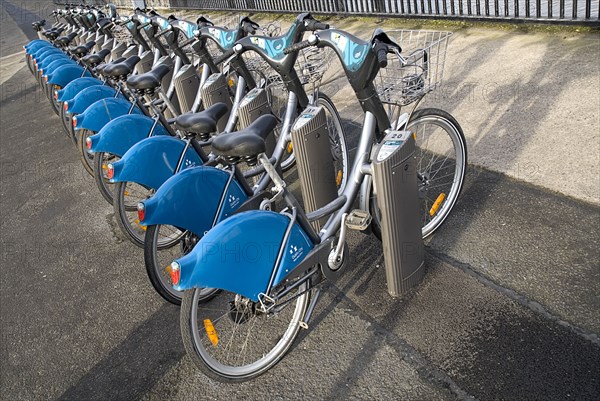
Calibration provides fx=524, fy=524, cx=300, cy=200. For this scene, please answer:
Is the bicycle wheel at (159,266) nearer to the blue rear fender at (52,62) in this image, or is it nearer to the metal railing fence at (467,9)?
the blue rear fender at (52,62)

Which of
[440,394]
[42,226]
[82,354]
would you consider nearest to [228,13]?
[42,226]

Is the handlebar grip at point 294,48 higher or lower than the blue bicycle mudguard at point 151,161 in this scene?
higher

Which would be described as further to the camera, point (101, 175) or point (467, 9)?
point (467, 9)

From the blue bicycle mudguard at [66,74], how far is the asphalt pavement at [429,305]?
6.48 feet

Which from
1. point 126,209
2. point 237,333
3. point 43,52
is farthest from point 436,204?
point 43,52

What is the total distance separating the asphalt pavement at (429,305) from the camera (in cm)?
252

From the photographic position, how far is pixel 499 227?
3404 millimetres

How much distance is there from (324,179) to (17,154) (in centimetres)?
583

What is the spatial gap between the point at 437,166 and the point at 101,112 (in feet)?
9.39

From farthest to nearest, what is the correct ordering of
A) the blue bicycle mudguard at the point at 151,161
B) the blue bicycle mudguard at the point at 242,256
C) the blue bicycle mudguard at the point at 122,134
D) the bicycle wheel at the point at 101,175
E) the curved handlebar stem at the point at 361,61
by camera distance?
the bicycle wheel at the point at 101,175, the blue bicycle mudguard at the point at 122,134, the blue bicycle mudguard at the point at 151,161, the curved handlebar stem at the point at 361,61, the blue bicycle mudguard at the point at 242,256

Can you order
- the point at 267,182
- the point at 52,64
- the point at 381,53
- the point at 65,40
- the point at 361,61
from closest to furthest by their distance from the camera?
the point at 381,53, the point at 361,61, the point at 267,182, the point at 52,64, the point at 65,40

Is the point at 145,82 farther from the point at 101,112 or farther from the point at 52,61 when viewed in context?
the point at 52,61

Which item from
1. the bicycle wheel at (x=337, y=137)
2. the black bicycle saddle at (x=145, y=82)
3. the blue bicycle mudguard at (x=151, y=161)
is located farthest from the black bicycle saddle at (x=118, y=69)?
the bicycle wheel at (x=337, y=137)

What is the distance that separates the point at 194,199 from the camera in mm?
3025
